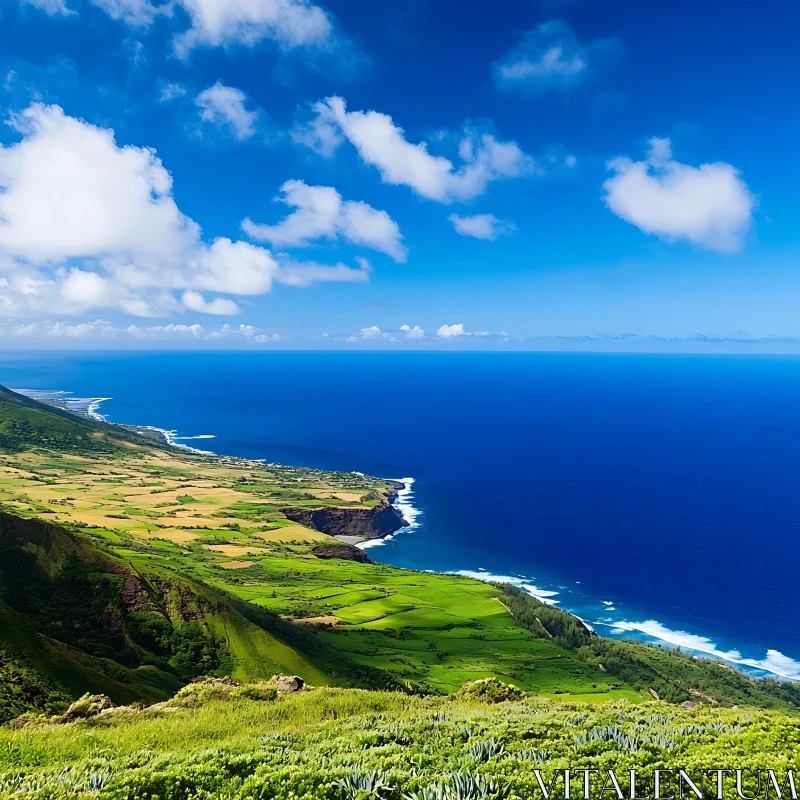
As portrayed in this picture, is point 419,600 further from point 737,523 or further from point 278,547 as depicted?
point 737,523

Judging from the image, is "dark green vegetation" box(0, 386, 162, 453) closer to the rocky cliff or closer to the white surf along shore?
the rocky cliff

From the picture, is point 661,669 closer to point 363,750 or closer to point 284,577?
point 284,577

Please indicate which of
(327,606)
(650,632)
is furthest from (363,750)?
(650,632)

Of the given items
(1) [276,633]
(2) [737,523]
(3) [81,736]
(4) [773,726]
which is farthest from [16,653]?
(2) [737,523]

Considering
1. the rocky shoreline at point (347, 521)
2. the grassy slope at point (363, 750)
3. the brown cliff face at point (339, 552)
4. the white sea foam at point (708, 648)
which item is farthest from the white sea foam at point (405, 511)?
the grassy slope at point (363, 750)

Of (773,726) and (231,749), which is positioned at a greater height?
(773,726)

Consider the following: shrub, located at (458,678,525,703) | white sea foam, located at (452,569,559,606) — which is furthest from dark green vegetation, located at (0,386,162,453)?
shrub, located at (458,678,525,703)
